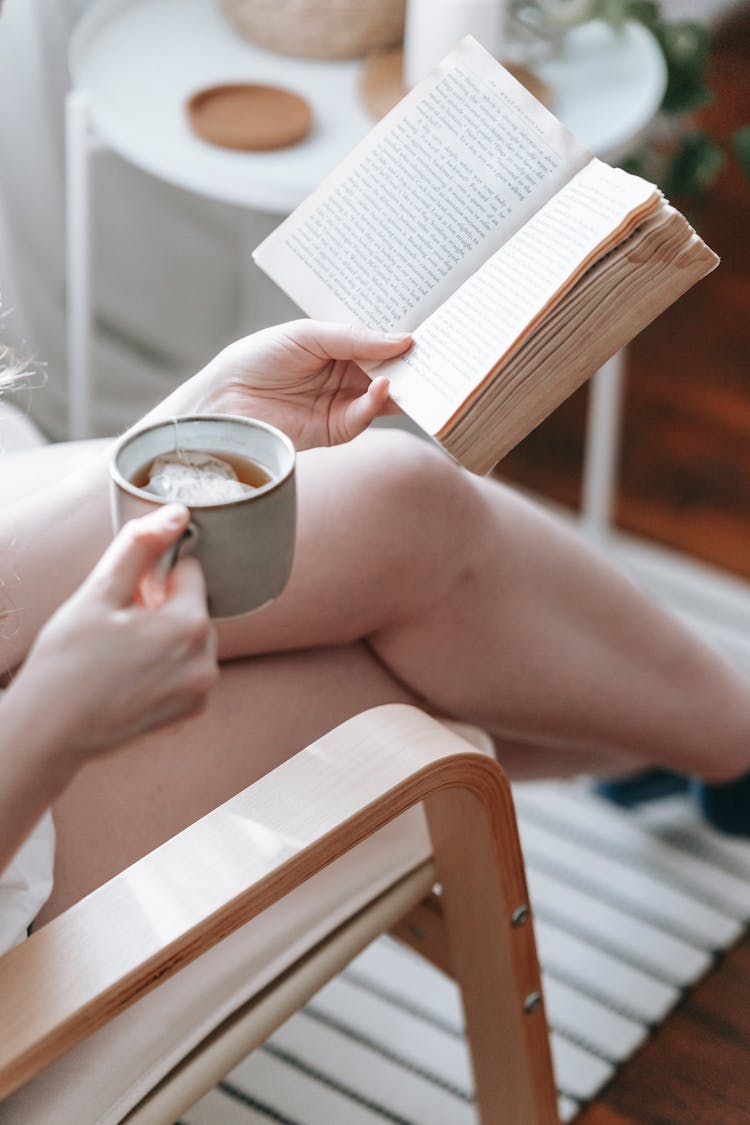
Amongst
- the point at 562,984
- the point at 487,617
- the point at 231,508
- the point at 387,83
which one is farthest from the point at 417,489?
the point at 387,83

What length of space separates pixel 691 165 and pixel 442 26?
477 mm

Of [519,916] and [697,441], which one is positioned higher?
[519,916]

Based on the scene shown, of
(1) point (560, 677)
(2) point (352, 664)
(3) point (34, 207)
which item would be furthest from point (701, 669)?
(3) point (34, 207)

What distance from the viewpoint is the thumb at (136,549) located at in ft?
1.99

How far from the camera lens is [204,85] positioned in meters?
1.47

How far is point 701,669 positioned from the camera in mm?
1094

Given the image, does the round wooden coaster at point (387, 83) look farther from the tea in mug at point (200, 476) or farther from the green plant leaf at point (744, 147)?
the tea in mug at point (200, 476)

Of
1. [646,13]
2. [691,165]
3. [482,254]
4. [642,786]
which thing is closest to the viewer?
[482,254]

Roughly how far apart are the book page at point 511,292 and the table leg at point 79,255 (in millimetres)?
730

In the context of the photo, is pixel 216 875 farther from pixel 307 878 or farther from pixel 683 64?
pixel 683 64

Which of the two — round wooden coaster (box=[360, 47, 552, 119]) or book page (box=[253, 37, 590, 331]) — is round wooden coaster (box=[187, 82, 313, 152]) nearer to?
round wooden coaster (box=[360, 47, 552, 119])

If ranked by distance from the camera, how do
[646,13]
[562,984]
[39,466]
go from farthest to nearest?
[646,13] < [562,984] < [39,466]

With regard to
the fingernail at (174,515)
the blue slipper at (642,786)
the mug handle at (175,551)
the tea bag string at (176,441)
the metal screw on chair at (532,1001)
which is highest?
the fingernail at (174,515)

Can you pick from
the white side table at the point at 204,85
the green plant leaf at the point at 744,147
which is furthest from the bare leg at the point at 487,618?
the green plant leaf at the point at 744,147
